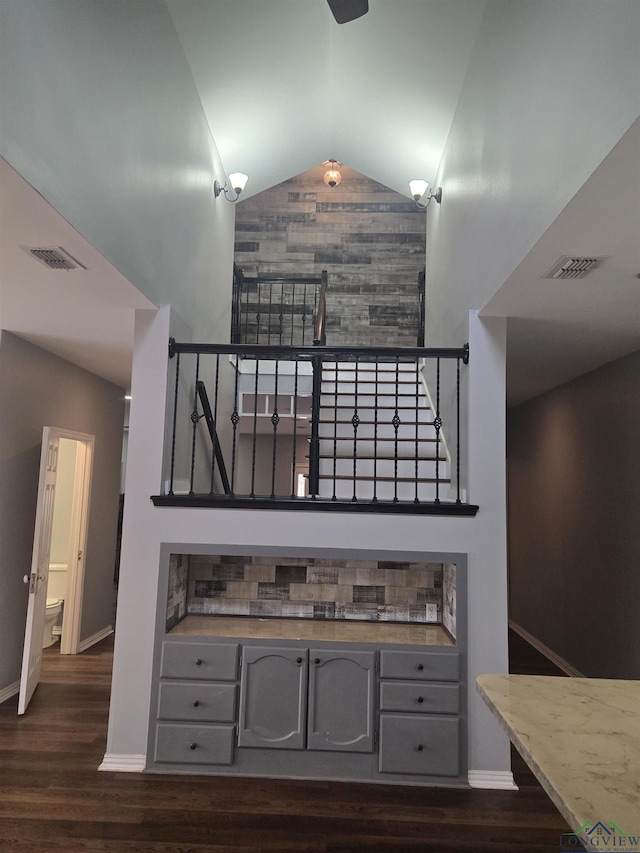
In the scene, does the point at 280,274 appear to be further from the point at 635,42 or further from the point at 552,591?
the point at 635,42

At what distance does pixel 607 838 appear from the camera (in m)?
1.11

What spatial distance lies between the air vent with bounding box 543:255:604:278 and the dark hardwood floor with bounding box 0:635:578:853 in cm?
271

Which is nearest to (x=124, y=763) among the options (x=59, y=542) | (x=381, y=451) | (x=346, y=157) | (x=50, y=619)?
(x=50, y=619)

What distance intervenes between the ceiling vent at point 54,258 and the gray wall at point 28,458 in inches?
68.6

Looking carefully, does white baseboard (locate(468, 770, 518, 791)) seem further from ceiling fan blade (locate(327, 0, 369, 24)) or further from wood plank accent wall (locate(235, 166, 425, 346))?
wood plank accent wall (locate(235, 166, 425, 346))

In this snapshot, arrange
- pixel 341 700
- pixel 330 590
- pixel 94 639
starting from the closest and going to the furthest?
pixel 341 700, pixel 330 590, pixel 94 639

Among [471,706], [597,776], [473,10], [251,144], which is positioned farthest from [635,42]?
[251,144]

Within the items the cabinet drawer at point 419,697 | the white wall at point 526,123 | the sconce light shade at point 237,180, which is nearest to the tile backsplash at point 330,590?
the cabinet drawer at point 419,697

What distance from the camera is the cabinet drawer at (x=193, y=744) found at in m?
3.48

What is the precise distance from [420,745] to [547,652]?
3.09m

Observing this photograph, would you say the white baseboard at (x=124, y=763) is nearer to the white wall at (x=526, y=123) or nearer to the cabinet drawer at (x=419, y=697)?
the cabinet drawer at (x=419, y=697)

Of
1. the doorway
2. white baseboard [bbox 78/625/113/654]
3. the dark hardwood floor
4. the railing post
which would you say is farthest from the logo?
white baseboard [bbox 78/625/113/654]

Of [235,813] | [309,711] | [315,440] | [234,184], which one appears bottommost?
[235,813]

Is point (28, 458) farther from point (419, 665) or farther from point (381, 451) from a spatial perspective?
point (419, 665)
